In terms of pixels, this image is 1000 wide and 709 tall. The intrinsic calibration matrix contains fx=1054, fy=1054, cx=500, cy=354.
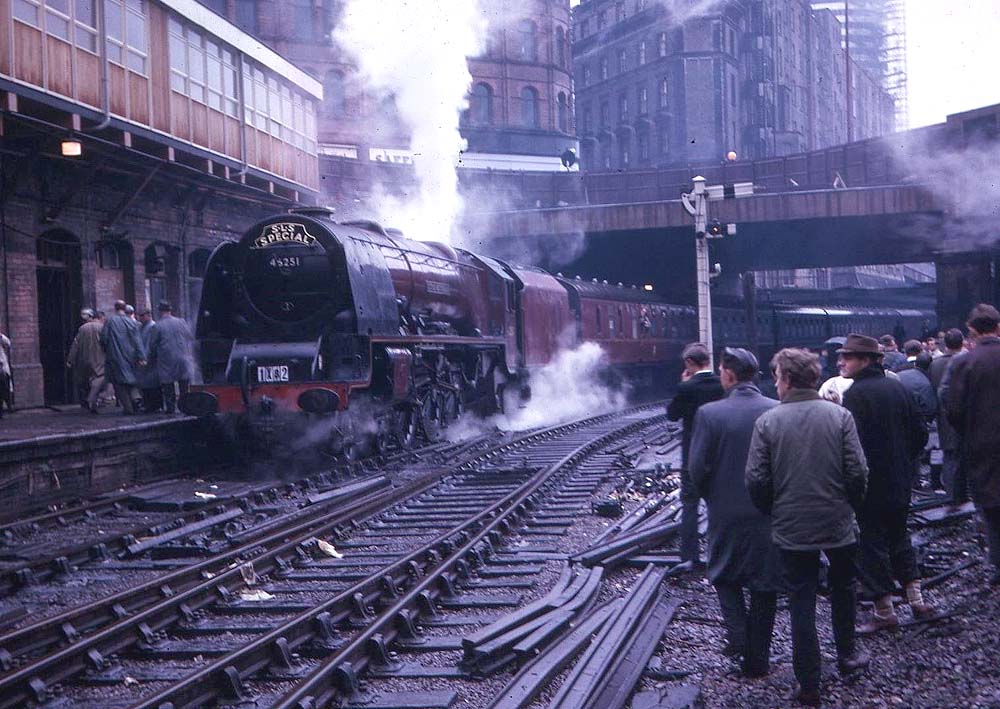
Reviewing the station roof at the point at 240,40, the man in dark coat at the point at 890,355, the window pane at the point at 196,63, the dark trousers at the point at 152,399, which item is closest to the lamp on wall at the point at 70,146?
the dark trousers at the point at 152,399

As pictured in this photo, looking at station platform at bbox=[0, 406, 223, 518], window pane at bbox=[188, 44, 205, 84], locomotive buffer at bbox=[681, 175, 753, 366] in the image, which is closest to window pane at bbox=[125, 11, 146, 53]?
window pane at bbox=[188, 44, 205, 84]

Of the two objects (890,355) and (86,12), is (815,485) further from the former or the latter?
(86,12)

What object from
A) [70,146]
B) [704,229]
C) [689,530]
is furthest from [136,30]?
[689,530]

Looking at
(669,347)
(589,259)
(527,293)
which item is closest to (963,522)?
(527,293)

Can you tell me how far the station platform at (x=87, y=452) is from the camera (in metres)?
10.0

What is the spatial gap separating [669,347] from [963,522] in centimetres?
2224

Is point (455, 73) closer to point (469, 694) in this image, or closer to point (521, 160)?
point (469, 694)

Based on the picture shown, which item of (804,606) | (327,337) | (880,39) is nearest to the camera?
(804,606)

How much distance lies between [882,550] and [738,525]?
1.37m

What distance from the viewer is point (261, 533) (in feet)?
27.8

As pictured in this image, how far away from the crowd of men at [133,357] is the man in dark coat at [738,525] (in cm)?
Answer: 1021

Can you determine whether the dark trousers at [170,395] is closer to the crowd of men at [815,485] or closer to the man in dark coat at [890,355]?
the man in dark coat at [890,355]

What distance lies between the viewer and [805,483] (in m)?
4.59

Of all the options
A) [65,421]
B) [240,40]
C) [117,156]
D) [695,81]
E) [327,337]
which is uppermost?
[695,81]
